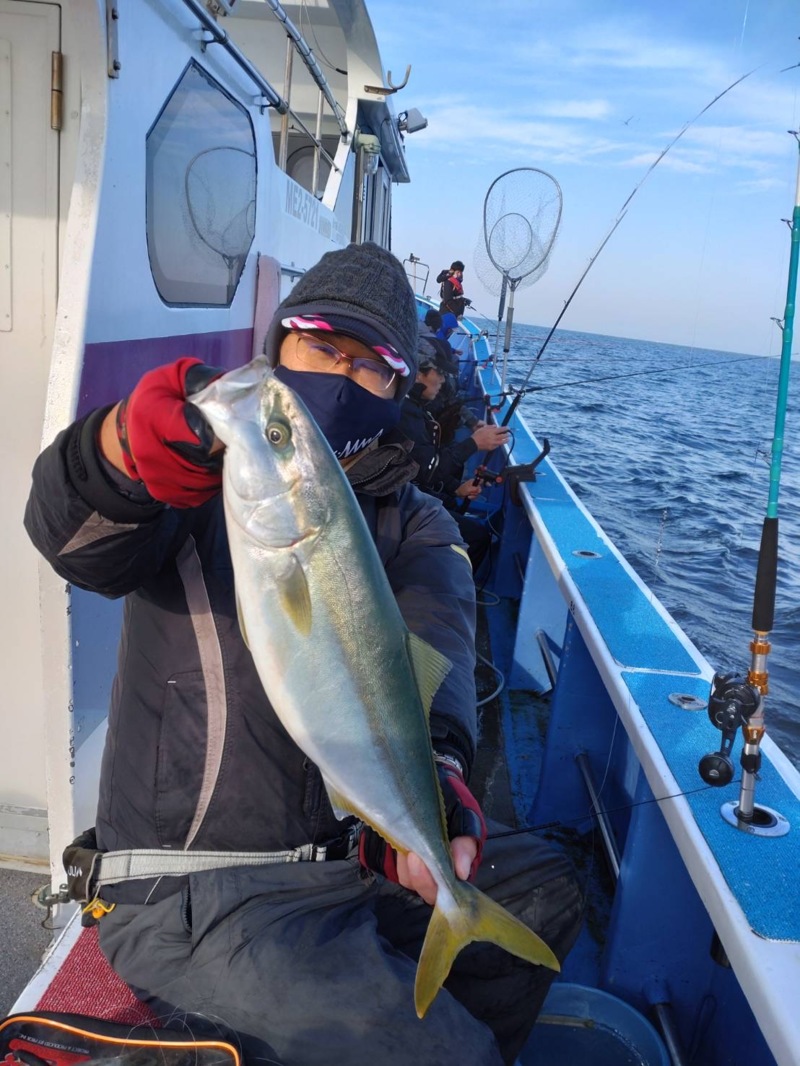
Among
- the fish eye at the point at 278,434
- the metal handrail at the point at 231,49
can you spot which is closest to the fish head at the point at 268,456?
the fish eye at the point at 278,434

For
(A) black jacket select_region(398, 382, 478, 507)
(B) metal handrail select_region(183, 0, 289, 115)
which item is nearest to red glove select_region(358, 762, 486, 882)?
(B) metal handrail select_region(183, 0, 289, 115)

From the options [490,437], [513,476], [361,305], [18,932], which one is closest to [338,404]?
[361,305]

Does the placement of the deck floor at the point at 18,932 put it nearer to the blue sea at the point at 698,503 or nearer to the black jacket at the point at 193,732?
the black jacket at the point at 193,732

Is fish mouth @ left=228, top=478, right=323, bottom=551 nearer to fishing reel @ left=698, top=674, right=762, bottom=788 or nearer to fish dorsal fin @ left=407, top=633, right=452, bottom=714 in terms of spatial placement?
fish dorsal fin @ left=407, top=633, right=452, bottom=714

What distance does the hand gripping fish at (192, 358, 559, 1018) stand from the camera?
149 centimetres

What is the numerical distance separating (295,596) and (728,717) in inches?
57.1

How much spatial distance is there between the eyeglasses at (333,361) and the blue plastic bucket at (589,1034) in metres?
2.07

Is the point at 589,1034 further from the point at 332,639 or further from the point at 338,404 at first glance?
the point at 338,404

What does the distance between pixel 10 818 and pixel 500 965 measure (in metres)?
2.19

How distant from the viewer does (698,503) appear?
522 inches

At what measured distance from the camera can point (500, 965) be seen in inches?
86.7

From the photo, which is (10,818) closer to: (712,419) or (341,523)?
(341,523)

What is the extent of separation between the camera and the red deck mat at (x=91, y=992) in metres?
1.94

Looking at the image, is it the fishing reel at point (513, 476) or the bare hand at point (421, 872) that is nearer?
the bare hand at point (421, 872)
